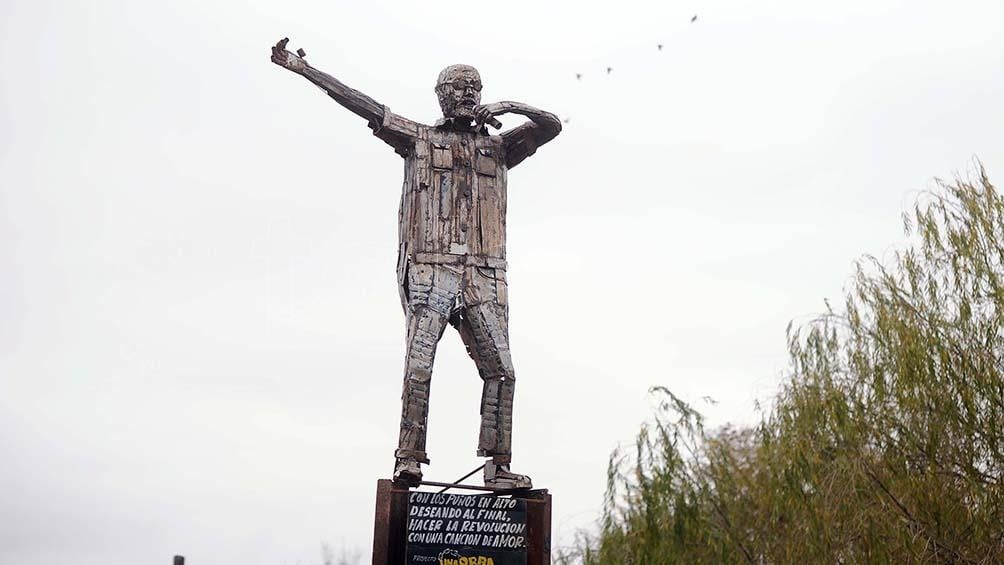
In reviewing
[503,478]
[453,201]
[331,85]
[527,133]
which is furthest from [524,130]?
[503,478]

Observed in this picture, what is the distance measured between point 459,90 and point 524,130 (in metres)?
0.61

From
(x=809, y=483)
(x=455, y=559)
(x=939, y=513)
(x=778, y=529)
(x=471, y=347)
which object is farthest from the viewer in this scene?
(x=778, y=529)

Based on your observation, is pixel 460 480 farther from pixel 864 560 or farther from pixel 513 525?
pixel 864 560

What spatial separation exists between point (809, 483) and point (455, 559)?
6.35m

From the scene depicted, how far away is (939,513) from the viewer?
14.4 metres

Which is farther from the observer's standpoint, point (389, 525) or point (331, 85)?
point (331, 85)

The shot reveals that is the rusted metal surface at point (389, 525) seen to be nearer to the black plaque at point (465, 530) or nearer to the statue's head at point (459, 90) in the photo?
the black plaque at point (465, 530)

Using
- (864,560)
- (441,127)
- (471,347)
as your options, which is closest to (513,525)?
(471,347)

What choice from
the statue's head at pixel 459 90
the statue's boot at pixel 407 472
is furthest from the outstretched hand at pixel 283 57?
the statue's boot at pixel 407 472

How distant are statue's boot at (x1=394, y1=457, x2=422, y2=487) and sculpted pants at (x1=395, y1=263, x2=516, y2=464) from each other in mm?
132

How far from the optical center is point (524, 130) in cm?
1155

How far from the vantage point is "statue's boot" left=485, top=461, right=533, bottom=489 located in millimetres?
10727

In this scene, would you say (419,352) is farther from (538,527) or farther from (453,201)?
(538,527)

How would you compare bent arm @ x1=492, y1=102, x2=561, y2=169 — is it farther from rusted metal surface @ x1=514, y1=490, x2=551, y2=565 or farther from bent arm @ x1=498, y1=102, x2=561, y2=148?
rusted metal surface @ x1=514, y1=490, x2=551, y2=565
